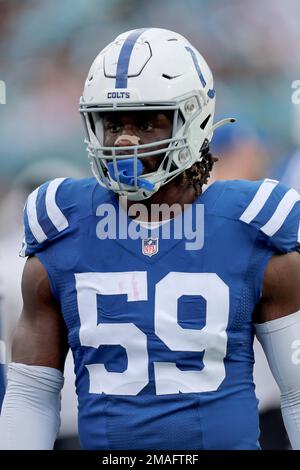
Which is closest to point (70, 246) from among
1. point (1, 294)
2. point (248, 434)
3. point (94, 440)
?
point (94, 440)

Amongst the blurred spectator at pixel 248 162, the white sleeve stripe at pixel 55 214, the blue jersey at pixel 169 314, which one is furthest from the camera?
the blurred spectator at pixel 248 162

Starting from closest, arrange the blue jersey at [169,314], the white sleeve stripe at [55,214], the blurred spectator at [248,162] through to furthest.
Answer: the blue jersey at [169,314]
the white sleeve stripe at [55,214]
the blurred spectator at [248,162]

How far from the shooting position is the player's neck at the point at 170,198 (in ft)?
7.28

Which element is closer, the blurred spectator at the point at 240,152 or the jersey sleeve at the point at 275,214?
the jersey sleeve at the point at 275,214

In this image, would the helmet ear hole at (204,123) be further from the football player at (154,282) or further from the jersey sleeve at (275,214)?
the jersey sleeve at (275,214)

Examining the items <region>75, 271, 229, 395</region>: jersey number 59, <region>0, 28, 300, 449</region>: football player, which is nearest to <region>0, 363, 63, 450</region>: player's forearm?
<region>0, 28, 300, 449</region>: football player

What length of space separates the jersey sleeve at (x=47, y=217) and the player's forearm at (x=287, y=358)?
1.54 feet

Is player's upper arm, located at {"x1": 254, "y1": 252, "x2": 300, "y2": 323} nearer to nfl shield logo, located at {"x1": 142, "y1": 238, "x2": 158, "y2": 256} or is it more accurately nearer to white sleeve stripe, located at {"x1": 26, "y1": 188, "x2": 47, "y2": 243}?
nfl shield logo, located at {"x1": 142, "y1": 238, "x2": 158, "y2": 256}

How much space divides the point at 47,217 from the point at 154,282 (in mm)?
281

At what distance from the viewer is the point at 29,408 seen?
2.24 m

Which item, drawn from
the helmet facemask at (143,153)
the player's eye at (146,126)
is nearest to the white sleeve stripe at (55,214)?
the helmet facemask at (143,153)

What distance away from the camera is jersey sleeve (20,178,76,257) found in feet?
7.23

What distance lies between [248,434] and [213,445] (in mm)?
82

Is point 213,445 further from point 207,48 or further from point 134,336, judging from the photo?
point 207,48
